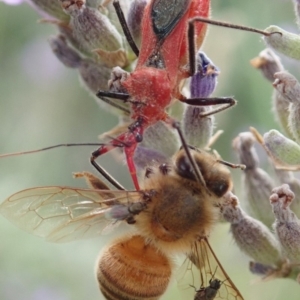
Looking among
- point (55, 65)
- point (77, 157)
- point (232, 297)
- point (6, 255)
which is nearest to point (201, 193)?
point (232, 297)

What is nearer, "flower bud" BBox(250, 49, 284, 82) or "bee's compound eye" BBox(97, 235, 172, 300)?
"bee's compound eye" BBox(97, 235, 172, 300)

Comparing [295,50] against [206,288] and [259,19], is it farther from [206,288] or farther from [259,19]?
[259,19]

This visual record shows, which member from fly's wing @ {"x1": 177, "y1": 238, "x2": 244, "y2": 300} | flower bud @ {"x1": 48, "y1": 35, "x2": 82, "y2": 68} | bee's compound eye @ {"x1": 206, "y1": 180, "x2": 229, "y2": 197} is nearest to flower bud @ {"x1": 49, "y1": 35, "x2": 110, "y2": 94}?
flower bud @ {"x1": 48, "y1": 35, "x2": 82, "y2": 68}

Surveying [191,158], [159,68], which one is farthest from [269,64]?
[191,158]

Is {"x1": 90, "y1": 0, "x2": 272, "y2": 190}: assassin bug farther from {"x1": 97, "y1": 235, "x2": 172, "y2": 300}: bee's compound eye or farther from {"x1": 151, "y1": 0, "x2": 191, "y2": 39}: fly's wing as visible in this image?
{"x1": 97, "y1": 235, "x2": 172, "y2": 300}: bee's compound eye

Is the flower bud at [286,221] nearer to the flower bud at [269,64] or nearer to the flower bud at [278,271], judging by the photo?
the flower bud at [278,271]
